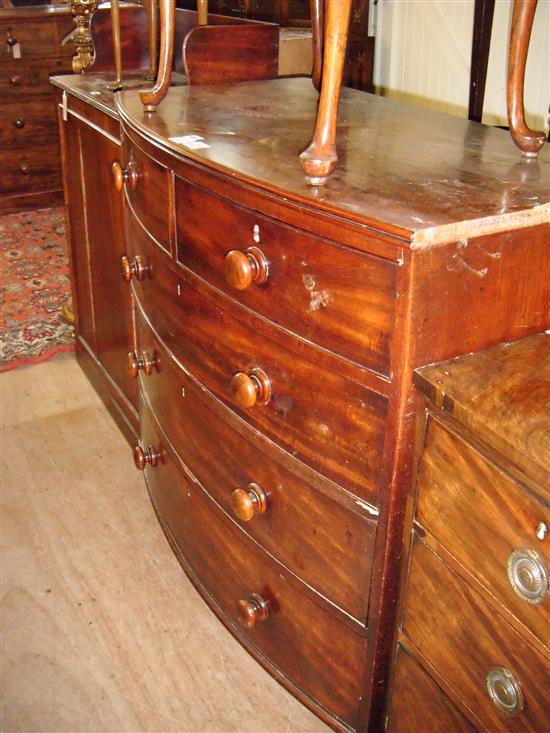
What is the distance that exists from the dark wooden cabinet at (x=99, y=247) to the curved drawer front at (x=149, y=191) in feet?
1.12

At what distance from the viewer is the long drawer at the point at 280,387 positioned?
1.12 m

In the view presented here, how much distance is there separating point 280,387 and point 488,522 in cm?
40

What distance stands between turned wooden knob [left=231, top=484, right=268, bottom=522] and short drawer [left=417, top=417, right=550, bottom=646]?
0.34 m

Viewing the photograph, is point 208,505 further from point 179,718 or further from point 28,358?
point 28,358

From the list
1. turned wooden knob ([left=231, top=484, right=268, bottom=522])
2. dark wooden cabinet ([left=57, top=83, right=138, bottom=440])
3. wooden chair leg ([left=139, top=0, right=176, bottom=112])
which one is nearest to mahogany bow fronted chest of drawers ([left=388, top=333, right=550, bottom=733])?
turned wooden knob ([left=231, top=484, right=268, bottom=522])

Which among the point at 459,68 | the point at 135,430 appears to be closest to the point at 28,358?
the point at 135,430

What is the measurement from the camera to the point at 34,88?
4.67m

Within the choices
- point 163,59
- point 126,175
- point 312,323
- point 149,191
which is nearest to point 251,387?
point 312,323

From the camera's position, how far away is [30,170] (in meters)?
4.84

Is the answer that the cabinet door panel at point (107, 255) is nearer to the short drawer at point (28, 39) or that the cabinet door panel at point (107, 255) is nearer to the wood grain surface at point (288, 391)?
the wood grain surface at point (288, 391)

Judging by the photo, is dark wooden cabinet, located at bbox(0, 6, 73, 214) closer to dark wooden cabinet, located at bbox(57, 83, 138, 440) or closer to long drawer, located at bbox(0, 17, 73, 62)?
long drawer, located at bbox(0, 17, 73, 62)

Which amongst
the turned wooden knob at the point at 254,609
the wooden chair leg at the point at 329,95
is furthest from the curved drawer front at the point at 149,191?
the turned wooden knob at the point at 254,609

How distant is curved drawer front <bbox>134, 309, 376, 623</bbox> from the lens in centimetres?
122

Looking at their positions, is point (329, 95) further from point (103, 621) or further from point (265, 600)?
point (103, 621)
